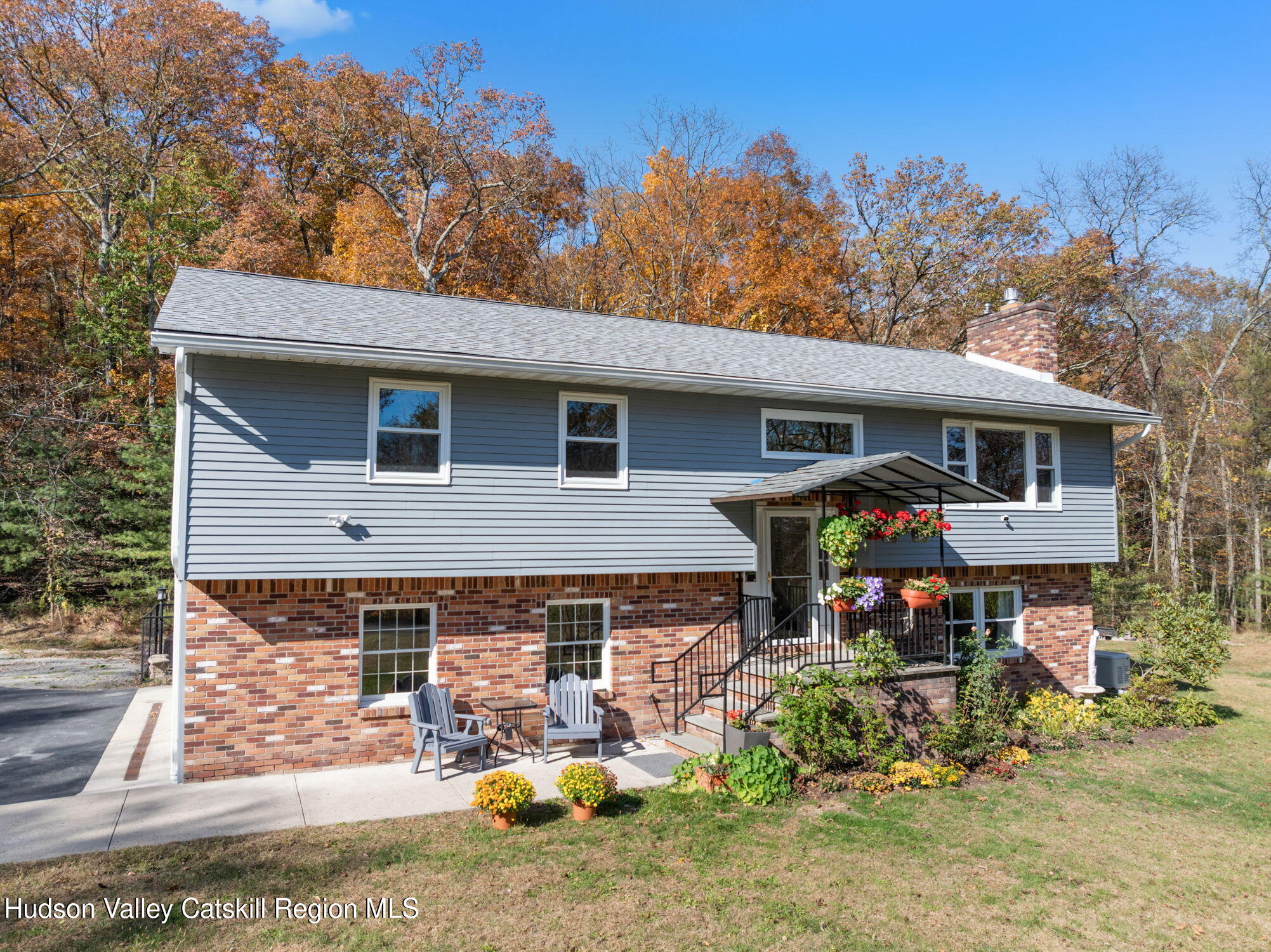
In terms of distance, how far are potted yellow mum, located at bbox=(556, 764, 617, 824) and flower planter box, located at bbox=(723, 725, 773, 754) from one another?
1.92 meters

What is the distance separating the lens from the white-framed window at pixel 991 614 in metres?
13.5

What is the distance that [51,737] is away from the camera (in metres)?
10.4

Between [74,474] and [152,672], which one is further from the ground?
[74,474]

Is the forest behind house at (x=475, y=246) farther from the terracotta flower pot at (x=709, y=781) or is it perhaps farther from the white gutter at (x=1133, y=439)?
the terracotta flower pot at (x=709, y=781)

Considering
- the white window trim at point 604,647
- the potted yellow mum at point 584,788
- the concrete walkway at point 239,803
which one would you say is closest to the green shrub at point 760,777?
the concrete walkway at point 239,803

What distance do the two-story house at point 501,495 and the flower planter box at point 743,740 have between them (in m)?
2.02

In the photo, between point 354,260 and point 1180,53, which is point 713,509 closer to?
point 1180,53

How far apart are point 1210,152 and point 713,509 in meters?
17.8

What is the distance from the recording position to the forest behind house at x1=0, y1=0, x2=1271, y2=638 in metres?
21.1

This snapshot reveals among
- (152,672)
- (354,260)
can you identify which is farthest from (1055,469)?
(354,260)

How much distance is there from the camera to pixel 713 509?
11.2 metres

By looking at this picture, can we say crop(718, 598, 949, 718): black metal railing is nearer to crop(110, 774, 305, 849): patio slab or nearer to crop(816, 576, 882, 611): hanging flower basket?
crop(816, 576, 882, 611): hanging flower basket

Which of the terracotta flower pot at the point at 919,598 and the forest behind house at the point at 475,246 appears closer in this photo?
the terracotta flower pot at the point at 919,598

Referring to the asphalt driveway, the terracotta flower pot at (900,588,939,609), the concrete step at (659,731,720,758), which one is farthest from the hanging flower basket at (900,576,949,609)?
the asphalt driveway
